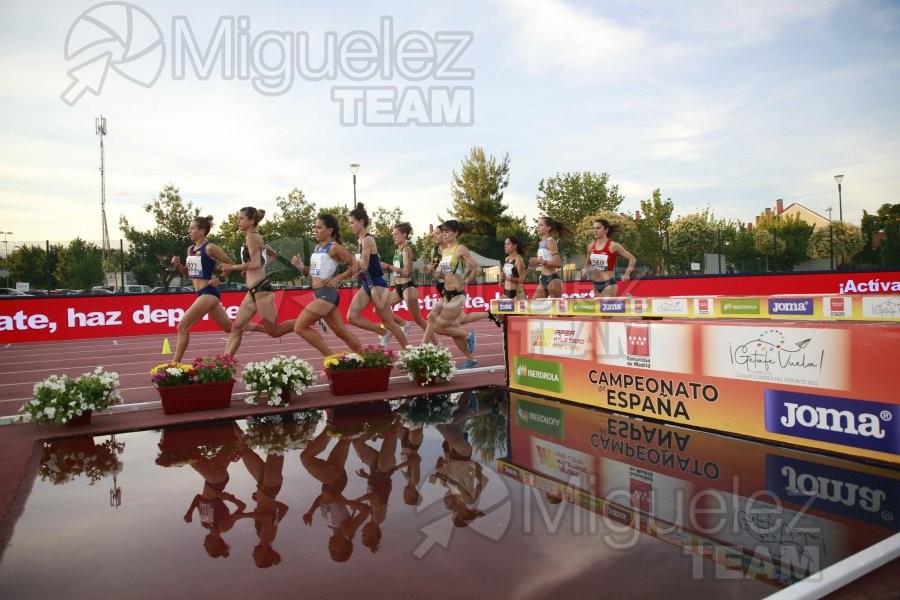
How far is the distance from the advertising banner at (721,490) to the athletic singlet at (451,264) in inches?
147

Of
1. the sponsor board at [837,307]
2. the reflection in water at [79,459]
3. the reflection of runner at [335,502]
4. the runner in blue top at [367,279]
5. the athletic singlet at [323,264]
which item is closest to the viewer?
the reflection of runner at [335,502]

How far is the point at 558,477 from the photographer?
15.1 feet

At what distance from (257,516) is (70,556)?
102 centimetres

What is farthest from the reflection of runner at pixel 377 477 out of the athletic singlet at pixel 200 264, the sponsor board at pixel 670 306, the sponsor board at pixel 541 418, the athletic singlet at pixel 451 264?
the athletic singlet at pixel 200 264

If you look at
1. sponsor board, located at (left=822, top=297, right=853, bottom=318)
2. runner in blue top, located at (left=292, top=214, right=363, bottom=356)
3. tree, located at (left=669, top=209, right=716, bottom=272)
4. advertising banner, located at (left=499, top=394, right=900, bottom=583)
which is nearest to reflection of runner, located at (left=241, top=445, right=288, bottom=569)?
advertising banner, located at (left=499, top=394, right=900, bottom=583)

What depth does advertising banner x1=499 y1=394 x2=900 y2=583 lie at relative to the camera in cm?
338

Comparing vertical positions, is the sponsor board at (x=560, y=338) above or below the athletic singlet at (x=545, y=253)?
below

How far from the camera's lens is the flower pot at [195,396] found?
23.5 feet

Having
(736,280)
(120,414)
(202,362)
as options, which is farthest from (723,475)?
(736,280)

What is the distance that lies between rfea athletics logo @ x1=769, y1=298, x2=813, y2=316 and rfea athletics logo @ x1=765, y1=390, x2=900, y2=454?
68cm

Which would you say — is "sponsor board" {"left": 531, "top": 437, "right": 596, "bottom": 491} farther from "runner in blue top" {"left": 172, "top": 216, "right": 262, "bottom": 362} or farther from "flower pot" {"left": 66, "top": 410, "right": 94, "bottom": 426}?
"runner in blue top" {"left": 172, "top": 216, "right": 262, "bottom": 362}

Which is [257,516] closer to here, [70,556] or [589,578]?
[70,556]

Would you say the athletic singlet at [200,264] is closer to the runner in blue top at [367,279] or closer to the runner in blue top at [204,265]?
the runner in blue top at [204,265]

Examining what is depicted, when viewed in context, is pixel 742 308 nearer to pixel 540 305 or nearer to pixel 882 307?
pixel 882 307
